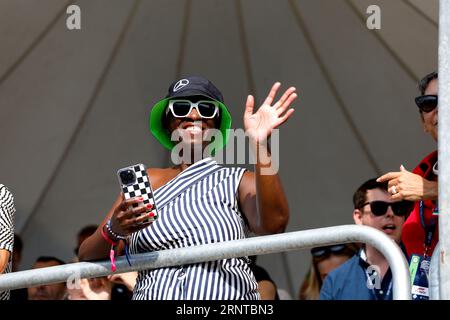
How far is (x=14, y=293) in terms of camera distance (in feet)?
20.0

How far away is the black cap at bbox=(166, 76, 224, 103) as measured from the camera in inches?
161

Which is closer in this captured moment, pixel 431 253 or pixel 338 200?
pixel 431 253

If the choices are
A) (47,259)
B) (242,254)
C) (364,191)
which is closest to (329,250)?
(364,191)

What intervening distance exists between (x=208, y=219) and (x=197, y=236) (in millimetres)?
73

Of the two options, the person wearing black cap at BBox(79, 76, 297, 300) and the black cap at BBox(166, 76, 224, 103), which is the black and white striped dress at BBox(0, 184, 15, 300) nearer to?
the person wearing black cap at BBox(79, 76, 297, 300)

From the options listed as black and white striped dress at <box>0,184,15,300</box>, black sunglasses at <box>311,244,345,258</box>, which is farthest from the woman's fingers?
black sunglasses at <box>311,244,345,258</box>

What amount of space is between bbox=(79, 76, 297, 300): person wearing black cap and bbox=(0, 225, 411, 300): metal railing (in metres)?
0.10

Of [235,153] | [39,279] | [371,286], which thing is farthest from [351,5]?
[39,279]

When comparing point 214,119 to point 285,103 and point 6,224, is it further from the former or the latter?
point 6,224

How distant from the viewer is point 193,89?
161 inches

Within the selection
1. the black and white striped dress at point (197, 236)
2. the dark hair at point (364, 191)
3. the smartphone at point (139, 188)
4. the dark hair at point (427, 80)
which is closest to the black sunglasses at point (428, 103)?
the dark hair at point (427, 80)
